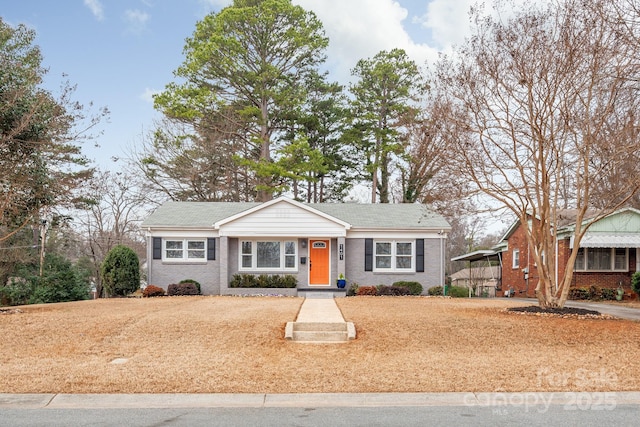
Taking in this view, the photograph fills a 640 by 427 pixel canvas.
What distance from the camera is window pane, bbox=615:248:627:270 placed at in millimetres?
24969

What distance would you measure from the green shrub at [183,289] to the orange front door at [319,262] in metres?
5.05

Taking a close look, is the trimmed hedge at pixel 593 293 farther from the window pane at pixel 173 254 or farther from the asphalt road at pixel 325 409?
the asphalt road at pixel 325 409

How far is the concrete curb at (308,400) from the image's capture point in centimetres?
668

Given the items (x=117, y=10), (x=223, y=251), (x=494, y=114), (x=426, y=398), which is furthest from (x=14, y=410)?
(x=223, y=251)

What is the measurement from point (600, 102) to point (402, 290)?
11.8 metres

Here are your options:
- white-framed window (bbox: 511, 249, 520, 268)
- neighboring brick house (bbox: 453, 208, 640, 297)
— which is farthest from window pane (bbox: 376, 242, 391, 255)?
white-framed window (bbox: 511, 249, 520, 268)

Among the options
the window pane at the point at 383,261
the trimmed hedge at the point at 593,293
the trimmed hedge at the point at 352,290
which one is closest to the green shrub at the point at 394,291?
the trimmed hedge at the point at 352,290

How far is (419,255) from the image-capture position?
24.6 m

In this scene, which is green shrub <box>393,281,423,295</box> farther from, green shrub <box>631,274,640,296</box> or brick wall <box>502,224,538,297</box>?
green shrub <box>631,274,640,296</box>

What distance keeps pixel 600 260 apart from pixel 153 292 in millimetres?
19665

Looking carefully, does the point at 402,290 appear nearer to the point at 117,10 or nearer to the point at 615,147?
the point at 615,147

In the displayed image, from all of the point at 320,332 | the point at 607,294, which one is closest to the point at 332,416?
the point at 320,332

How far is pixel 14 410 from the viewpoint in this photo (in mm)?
6430

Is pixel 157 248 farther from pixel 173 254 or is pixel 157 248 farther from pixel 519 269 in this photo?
pixel 519 269
